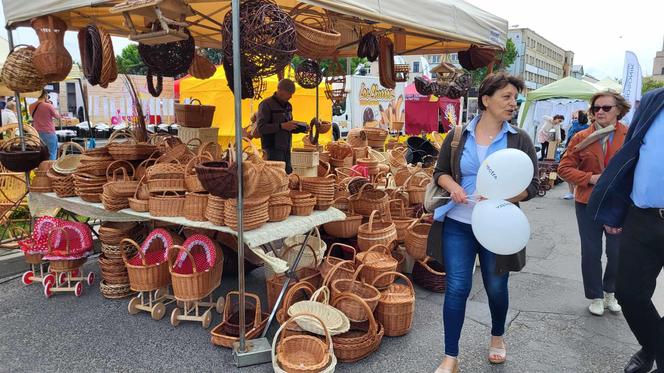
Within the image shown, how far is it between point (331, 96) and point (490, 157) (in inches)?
206

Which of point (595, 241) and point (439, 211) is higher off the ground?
point (439, 211)

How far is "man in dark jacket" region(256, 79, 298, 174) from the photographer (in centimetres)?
481

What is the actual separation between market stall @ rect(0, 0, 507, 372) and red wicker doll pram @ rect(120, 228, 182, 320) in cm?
1

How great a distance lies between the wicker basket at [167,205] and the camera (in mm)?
3010

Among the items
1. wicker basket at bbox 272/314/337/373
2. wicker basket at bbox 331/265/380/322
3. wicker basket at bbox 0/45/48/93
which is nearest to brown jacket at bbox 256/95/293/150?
wicker basket at bbox 0/45/48/93

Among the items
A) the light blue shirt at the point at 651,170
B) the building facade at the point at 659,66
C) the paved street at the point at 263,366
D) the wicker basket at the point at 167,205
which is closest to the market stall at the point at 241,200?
the wicker basket at the point at 167,205

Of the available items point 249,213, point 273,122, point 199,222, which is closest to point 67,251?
point 199,222

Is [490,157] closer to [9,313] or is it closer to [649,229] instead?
[649,229]

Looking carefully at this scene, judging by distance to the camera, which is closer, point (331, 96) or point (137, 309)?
point (137, 309)

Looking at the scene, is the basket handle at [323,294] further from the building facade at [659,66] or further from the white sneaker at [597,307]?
the building facade at [659,66]

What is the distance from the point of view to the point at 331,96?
709 cm

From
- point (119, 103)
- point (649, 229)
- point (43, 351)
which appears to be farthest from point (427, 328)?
point (119, 103)

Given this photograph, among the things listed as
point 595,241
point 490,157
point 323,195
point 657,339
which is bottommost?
point 657,339

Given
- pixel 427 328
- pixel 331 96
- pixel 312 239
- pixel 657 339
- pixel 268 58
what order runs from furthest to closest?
pixel 331 96 < pixel 312 239 < pixel 427 328 < pixel 268 58 < pixel 657 339
